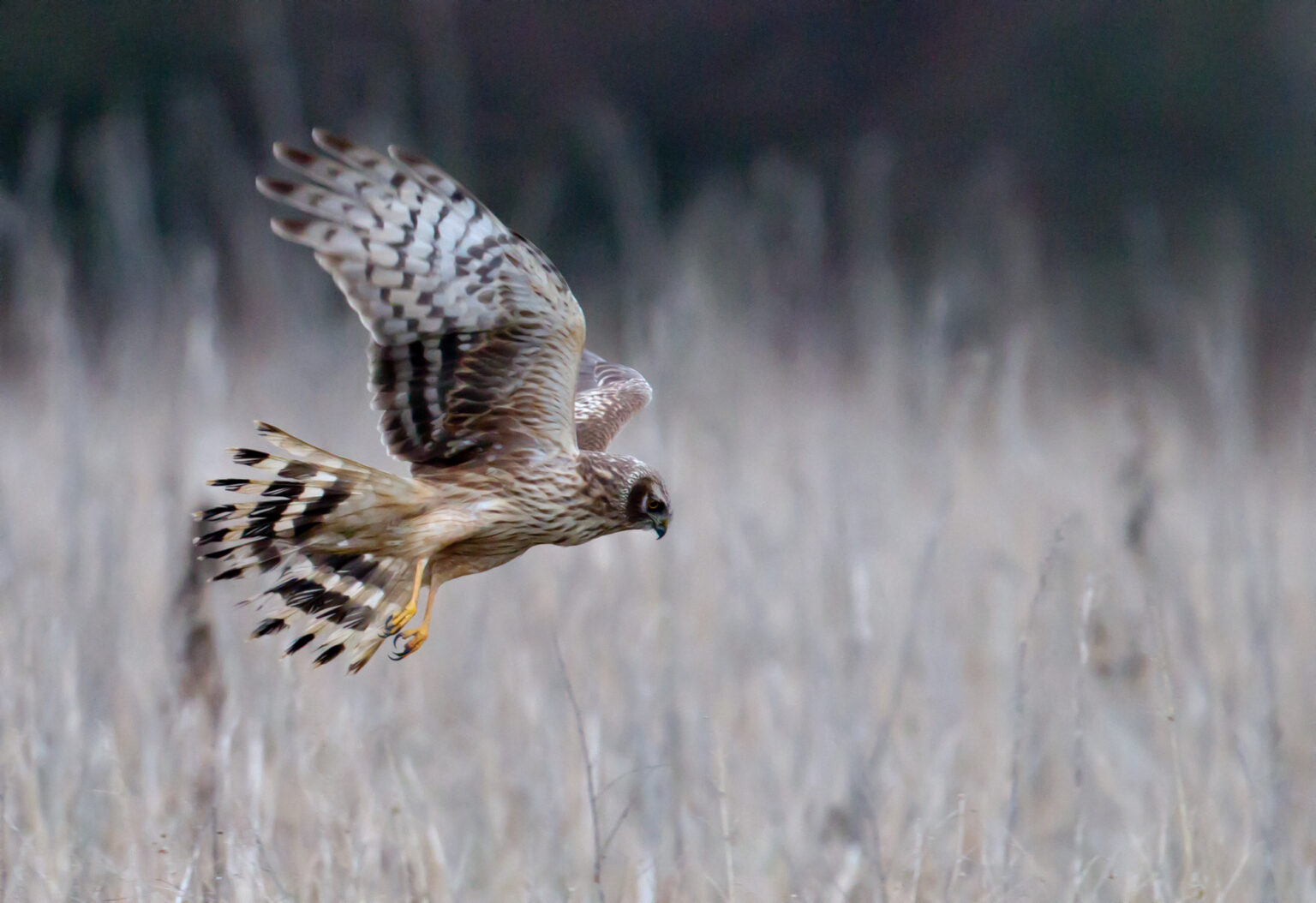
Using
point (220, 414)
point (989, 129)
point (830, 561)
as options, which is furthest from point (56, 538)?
point (989, 129)

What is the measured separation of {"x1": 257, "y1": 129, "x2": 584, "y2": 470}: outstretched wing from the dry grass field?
0.42 meters

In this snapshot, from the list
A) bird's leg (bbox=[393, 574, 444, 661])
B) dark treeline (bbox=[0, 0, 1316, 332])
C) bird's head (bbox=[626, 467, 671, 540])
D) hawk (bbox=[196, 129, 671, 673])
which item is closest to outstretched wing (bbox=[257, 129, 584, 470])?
hawk (bbox=[196, 129, 671, 673])

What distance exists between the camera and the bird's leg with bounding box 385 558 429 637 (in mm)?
1972

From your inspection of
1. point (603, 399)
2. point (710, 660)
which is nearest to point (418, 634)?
point (603, 399)

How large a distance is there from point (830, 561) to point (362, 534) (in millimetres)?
2316

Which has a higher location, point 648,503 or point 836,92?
point 836,92

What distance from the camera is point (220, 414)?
449 centimetres

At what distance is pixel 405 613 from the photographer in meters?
1.99

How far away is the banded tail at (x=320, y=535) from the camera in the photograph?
2.09 metres

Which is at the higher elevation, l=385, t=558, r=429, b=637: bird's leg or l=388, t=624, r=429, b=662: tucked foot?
l=385, t=558, r=429, b=637: bird's leg

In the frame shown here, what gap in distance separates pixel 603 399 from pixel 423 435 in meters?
0.84

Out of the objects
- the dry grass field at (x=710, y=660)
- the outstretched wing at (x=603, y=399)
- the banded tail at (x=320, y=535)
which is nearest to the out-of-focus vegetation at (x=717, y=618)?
the dry grass field at (x=710, y=660)

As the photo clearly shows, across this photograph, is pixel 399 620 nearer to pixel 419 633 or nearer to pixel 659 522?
pixel 419 633

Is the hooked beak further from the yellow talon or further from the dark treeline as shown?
the dark treeline
